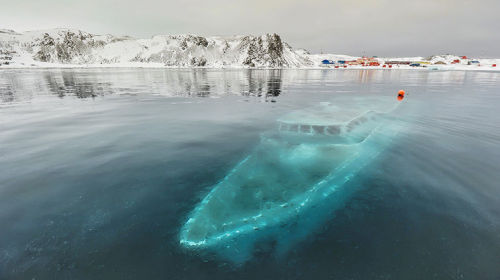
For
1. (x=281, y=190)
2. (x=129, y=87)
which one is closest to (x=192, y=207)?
(x=281, y=190)

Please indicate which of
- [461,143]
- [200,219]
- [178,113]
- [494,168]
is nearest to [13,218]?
[200,219]

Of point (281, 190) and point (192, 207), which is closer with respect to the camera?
point (192, 207)

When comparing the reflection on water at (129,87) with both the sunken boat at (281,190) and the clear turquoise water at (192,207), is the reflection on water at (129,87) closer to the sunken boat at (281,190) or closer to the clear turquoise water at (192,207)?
the sunken boat at (281,190)

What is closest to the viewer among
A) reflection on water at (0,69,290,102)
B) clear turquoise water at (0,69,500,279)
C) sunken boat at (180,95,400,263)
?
clear turquoise water at (0,69,500,279)

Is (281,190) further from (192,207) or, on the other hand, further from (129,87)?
(129,87)

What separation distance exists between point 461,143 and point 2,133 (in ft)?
92.0

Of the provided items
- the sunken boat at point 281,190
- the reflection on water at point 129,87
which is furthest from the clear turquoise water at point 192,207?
the reflection on water at point 129,87

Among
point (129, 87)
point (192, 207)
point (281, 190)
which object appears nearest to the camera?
point (192, 207)

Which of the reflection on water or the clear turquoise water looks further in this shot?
the reflection on water

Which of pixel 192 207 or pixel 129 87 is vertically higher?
pixel 129 87

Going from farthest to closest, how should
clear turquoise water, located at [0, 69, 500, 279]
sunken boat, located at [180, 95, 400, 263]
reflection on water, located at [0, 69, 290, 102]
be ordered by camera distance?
reflection on water, located at [0, 69, 290, 102] → sunken boat, located at [180, 95, 400, 263] → clear turquoise water, located at [0, 69, 500, 279]

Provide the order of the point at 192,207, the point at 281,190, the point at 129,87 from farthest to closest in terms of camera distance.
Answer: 1. the point at 129,87
2. the point at 281,190
3. the point at 192,207

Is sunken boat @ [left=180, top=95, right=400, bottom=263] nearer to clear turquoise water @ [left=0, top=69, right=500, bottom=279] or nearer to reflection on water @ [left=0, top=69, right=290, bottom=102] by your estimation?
clear turquoise water @ [left=0, top=69, right=500, bottom=279]

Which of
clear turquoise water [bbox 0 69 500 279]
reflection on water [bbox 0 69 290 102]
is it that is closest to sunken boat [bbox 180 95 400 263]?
clear turquoise water [bbox 0 69 500 279]
